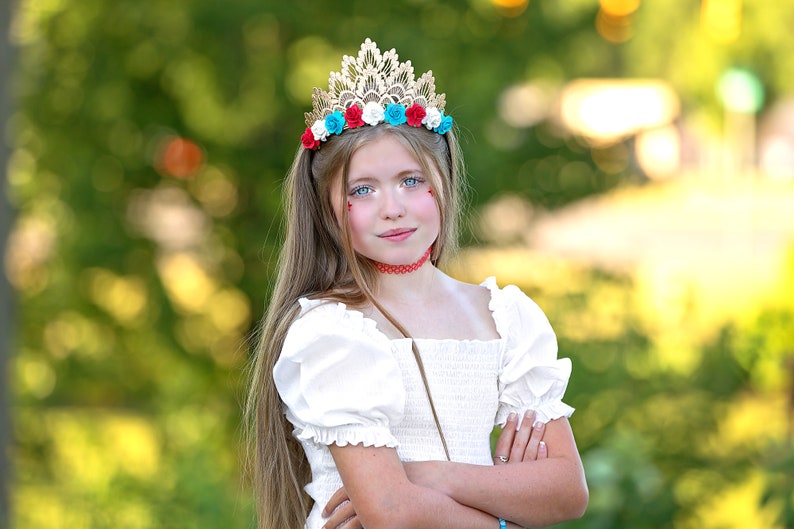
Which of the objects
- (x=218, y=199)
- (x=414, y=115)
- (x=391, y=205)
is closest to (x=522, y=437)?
(x=391, y=205)

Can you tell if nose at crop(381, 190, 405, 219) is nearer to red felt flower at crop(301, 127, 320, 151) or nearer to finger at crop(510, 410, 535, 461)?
red felt flower at crop(301, 127, 320, 151)

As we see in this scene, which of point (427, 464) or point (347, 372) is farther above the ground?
point (347, 372)

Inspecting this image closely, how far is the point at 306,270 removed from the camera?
7.43 ft

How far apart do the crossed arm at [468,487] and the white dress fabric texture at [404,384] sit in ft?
0.12

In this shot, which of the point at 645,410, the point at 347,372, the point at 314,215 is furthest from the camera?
the point at 645,410

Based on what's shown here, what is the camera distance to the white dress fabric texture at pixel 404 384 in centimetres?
202

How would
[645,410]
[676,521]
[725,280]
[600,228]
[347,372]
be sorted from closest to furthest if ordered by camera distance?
[347,372] → [676,521] → [645,410] → [725,280] → [600,228]

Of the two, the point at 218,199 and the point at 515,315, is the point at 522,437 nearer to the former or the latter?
the point at 515,315

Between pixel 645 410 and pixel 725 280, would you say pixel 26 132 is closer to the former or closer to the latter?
pixel 645 410

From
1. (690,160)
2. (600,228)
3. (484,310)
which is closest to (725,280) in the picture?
(600,228)

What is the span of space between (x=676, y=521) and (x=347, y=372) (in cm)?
324

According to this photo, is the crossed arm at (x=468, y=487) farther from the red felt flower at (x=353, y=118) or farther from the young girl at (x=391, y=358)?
the red felt flower at (x=353, y=118)

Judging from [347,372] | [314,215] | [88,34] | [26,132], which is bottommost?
[347,372]

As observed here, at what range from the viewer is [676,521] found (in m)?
4.91
